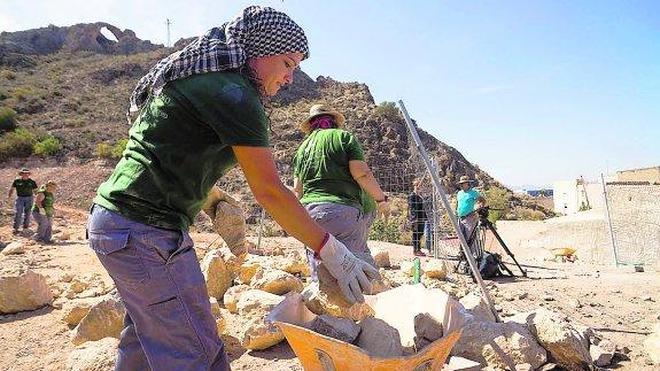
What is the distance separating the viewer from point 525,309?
4812 millimetres

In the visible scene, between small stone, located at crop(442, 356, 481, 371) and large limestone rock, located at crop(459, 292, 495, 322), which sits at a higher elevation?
large limestone rock, located at crop(459, 292, 495, 322)

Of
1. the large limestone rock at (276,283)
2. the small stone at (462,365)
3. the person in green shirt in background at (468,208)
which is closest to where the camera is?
the small stone at (462,365)

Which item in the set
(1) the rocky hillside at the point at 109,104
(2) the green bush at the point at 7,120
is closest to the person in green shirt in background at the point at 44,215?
(1) the rocky hillside at the point at 109,104

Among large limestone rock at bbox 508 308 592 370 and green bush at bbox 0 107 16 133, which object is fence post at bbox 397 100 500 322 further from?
green bush at bbox 0 107 16 133

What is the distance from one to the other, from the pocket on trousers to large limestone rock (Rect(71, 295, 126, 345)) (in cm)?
221

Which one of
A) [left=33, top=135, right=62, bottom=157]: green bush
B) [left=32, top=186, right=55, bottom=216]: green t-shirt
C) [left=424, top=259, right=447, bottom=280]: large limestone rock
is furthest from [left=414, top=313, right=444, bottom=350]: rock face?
[left=33, top=135, right=62, bottom=157]: green bush

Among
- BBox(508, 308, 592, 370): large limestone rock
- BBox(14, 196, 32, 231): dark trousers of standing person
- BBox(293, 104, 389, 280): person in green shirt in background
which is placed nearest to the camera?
BBox(508, 308, 592, 370): large limestone rock

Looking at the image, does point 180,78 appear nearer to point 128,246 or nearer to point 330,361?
point 128,246

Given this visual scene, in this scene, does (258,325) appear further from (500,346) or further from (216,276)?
(500,346)

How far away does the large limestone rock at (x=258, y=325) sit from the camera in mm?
3492

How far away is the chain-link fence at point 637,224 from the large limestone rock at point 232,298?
747 centimetres

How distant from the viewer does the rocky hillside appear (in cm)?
2758

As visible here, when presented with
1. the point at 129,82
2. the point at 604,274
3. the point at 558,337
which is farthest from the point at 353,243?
the point at 129,82

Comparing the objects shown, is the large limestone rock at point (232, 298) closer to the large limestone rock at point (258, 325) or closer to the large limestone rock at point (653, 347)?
the large limestone rock at point (258, 325)
